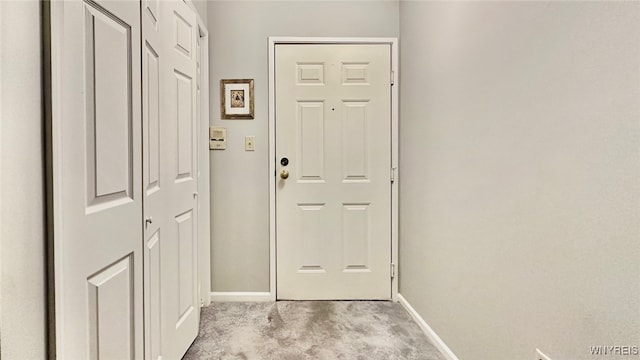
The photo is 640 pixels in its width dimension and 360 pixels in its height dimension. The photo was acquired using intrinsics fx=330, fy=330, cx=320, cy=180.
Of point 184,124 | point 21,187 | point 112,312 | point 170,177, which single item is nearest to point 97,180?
point 21,187

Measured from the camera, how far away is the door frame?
242 cm

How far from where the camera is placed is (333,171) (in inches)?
97.0

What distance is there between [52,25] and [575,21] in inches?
53.4

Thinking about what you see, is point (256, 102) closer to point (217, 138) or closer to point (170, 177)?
point (217, 138)

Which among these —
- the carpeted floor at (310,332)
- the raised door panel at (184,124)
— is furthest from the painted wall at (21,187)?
the carpeted floor at (310,332)

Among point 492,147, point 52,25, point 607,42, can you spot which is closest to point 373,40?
point 492,147

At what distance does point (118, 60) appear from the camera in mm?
1036

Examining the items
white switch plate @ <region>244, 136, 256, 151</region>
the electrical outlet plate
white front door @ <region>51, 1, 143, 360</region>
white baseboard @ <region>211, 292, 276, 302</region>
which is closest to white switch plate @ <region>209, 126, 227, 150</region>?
white switch plate @ <region>244, 136, 256, 151</region>

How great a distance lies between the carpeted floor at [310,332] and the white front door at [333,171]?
190 millimetres

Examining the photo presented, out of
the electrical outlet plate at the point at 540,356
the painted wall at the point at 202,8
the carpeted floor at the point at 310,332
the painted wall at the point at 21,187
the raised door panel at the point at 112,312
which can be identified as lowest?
the carpeted floor at the point at 310,332

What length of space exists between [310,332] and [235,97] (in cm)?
168

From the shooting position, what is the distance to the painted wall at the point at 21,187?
0.68 metres

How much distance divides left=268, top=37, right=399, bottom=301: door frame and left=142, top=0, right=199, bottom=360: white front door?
0.64 metres

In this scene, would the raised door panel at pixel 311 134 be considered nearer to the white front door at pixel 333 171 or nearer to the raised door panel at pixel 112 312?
the white front door at pixel 333 171
